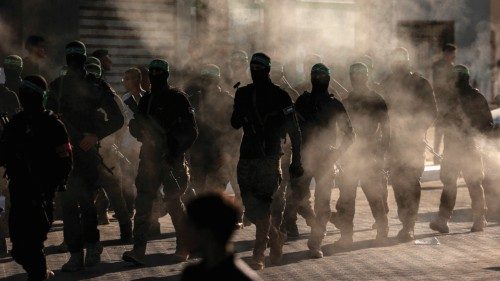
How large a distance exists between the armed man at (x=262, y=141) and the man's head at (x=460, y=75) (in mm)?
3118

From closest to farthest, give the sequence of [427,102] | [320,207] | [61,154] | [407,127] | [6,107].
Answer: [61,154]
[320,207]
[6,107]
[427,102]
[407,127]

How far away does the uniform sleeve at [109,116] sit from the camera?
10.7 meters

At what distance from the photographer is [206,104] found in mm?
13078

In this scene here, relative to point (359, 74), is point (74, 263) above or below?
below

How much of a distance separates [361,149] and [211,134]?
1.77m

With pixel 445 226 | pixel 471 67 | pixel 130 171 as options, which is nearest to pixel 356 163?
Result: pixel 445 226

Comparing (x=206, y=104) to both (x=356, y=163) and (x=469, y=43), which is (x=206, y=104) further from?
(x=469, y=43)

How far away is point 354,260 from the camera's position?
11.2 meters

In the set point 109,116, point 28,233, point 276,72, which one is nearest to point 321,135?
point 276,72

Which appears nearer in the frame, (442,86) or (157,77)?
(157,77)

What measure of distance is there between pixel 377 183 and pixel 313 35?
4.32 metres

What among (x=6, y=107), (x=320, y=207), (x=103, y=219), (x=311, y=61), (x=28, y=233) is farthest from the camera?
(x=311, y=61)

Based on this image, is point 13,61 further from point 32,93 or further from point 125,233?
point 32,93

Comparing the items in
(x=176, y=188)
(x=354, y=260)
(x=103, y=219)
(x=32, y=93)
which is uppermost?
(x=32, y=93)
